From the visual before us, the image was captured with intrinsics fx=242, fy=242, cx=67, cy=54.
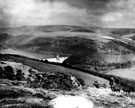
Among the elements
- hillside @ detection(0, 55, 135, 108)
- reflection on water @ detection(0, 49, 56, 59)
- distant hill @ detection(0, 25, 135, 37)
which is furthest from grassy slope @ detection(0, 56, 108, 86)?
distant hill @ detection(0, 25, 135, 37)

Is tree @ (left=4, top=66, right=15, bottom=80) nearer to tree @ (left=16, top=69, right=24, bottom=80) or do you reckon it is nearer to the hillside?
the hillside

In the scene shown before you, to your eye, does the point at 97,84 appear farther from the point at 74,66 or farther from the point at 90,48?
the point at 90,48

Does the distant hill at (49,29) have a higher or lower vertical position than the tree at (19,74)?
higher

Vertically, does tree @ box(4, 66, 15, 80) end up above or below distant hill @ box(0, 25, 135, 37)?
below

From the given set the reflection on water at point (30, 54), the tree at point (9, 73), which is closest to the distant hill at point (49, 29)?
the reflection on water at point (30, 54)

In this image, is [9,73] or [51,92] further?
[9,73]

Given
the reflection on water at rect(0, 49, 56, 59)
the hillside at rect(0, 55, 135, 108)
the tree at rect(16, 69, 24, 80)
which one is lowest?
the hillside at rect(0, 55, 135, 108)

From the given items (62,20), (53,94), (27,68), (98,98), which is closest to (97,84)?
(98,98)

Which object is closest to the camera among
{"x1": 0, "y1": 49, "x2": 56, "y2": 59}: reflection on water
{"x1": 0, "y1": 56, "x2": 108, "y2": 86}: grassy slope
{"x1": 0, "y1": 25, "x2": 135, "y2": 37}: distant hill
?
{"x1": 0, "y1": 56, "x2": 108, "y2": 86}: grassy slope

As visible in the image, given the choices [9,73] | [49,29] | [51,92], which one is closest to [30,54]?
[9,73]

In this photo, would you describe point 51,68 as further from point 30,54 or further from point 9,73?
point 9,73

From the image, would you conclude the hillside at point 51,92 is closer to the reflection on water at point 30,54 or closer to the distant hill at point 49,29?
the reflection on water at point 30,54

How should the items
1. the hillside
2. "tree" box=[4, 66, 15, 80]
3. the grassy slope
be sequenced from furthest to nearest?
1. the grassy slope
2. "tree" box=[4, 66, 15, 80]
3. the hillside
